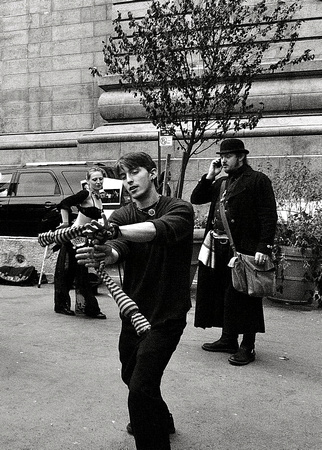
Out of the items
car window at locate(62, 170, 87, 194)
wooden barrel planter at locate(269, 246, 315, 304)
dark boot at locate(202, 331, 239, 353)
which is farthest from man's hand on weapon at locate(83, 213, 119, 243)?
car window at locate(62, 170, 87, 194)

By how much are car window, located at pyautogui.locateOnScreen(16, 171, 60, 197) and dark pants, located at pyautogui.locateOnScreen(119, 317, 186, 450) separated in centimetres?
868

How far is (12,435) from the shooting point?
12.7ft

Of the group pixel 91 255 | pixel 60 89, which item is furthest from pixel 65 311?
pixel 60 89

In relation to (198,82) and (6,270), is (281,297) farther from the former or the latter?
(6,270)

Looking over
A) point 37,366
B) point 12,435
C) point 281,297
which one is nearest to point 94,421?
point 12,435

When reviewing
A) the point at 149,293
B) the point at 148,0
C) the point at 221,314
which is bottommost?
the point at 221,314

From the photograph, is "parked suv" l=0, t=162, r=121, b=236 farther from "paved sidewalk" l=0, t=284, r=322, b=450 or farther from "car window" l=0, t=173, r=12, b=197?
"paved sidewalk" l=0, t=284, r=322, b=450

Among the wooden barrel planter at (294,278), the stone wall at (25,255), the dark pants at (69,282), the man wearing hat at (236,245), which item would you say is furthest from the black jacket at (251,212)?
the stone wall at (25,255)

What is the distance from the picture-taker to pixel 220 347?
5828mm

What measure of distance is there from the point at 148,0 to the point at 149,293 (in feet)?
38.5

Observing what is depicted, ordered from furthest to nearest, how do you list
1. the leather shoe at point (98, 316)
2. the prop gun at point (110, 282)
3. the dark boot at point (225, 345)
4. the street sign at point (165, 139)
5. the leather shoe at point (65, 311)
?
the street sign at point (165, 139) → the leather shoe at point (65, 311) → the leather shoe at point (98, 316) → the dark boot at point (225, 345) → the prop gun at point (110, 282)

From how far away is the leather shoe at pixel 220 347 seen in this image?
5798 millimetres

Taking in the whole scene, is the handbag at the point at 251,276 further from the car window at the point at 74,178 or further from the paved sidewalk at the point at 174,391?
the car window at the point at 74,178

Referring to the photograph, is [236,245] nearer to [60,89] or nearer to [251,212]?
[251,212]
